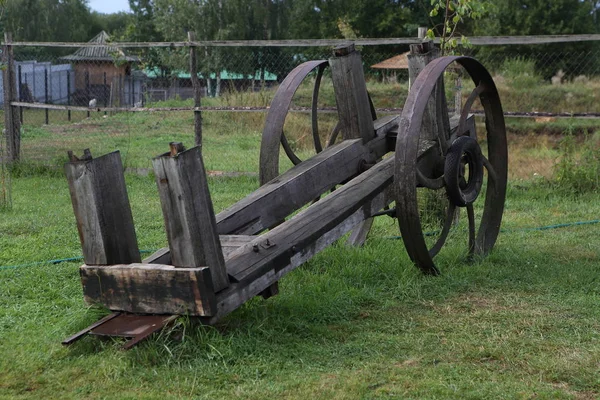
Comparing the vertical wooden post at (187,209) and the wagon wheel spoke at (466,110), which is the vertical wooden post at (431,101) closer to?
the wagon wheel spoke at (466,110)

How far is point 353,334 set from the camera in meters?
4.20

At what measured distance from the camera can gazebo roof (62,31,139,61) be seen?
45.3 feet

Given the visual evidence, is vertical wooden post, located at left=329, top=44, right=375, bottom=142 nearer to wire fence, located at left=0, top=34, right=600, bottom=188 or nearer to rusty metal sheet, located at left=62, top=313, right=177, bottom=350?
rusty metal sheet, located at left=62, top=313, right=177, bottom=350

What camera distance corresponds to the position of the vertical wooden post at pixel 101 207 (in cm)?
383

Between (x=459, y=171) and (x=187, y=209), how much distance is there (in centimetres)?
233

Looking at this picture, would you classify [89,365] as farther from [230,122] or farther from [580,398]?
[230,122]

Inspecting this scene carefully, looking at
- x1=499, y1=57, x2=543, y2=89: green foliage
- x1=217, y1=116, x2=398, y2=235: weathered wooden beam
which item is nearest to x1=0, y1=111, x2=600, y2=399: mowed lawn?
x1=217, y1=116, x2=398, y2=235: weathered wooden beam

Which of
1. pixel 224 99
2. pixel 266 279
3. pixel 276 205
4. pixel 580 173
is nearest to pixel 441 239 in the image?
pixel 276 205

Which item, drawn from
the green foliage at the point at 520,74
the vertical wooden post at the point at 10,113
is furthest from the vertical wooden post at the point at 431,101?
the green foliage at the point at 520,74

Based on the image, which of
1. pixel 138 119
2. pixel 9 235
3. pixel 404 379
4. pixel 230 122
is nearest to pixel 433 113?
pixel 404 379

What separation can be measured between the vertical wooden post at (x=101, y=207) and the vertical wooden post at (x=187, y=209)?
1.13ft

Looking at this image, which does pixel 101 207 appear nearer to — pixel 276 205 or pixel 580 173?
pixel 276 205

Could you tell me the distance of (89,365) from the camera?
11.9 feet

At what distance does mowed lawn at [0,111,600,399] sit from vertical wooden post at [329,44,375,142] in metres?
0.89
